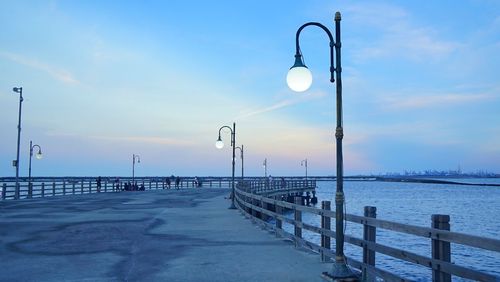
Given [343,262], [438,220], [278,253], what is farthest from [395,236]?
[438,220]

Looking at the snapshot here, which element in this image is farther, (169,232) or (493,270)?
(493,270)

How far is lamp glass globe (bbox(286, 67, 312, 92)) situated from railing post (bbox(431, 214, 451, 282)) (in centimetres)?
314

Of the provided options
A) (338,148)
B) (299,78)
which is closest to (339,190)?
(338,148)

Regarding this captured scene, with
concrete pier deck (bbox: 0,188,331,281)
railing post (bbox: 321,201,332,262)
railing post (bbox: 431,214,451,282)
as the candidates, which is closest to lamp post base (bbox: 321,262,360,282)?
concrete pier deck (bbox: 0,188,331,281)

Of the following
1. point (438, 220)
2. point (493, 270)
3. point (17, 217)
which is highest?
point (438, 220)

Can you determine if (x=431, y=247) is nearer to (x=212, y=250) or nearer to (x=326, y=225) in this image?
(x=326, y=225)

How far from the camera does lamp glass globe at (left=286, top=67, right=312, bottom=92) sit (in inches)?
332

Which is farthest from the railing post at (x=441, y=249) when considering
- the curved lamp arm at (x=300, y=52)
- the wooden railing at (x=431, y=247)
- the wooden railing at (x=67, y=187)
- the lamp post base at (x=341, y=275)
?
the wooden railing at (x=67, y=187)

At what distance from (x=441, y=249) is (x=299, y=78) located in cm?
361

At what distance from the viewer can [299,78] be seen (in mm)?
8461

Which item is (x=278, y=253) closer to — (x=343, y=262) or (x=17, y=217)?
(x=343, y=262)

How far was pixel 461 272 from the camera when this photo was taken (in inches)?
224

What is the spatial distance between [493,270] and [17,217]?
2026 centimetres

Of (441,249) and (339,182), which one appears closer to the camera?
(441,249)
